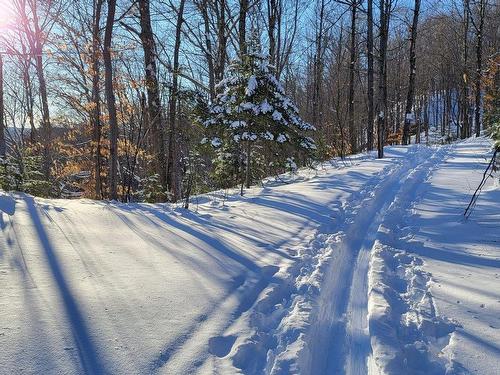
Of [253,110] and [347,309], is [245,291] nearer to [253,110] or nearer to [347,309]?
[347,309]

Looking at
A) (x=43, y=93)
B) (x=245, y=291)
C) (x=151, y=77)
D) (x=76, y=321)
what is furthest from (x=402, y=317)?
(x=43, y=93)

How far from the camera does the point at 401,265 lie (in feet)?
14.6

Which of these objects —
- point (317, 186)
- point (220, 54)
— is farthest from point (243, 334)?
point (220, 54)

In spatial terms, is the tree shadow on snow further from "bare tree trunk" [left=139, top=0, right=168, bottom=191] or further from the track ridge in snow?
"bare tree trunk" [left=139, top=0, right=168, bottom=191]

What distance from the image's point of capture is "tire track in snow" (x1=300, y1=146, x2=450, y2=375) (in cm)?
279

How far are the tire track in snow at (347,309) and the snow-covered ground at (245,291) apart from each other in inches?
0.6

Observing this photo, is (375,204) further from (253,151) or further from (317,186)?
(253,151)

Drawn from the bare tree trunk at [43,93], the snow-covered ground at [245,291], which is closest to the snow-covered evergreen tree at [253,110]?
the snow-covered ground at [245,291]

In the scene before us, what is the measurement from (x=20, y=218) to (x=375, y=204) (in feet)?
20.0

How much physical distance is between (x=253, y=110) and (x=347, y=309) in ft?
21.4

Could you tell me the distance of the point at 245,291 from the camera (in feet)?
12.3

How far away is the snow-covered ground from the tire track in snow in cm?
2

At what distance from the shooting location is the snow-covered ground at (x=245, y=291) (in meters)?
2.64

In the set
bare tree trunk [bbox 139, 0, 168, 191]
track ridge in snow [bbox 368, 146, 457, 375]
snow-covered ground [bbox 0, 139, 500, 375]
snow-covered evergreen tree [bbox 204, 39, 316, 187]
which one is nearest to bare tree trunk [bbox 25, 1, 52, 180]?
bare tree trunk [bbox 139, 0, 168, 191]
